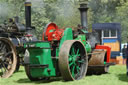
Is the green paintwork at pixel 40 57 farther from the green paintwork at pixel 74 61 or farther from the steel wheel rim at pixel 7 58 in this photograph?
the steel wheel rim at pixel 7 58

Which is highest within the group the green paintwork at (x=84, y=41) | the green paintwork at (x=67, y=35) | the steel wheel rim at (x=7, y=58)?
the green paintwork at (x=67, y=35)

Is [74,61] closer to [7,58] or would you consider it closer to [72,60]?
[72,60]

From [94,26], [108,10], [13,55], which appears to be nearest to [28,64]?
[13,55]

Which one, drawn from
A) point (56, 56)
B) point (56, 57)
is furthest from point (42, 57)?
point (56, 56)

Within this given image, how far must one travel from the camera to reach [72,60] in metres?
9.04

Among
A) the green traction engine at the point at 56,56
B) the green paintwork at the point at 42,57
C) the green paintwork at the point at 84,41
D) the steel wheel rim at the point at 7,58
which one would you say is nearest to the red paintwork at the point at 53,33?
the green traction engine at the point at 56,56

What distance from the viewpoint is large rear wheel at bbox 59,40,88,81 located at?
8.53m

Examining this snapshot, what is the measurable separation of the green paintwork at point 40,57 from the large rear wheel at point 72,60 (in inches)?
12.6

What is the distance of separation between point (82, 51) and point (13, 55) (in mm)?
2740

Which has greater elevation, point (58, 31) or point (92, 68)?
point (58, 31)

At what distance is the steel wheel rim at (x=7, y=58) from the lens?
1093cm

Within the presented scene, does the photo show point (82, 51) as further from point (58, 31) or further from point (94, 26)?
point (94, 26)

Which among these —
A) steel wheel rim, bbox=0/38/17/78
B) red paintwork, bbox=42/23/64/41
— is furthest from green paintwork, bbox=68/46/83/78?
steel wheel rim, bbox=0/38/17/78

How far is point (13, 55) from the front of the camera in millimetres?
11219
